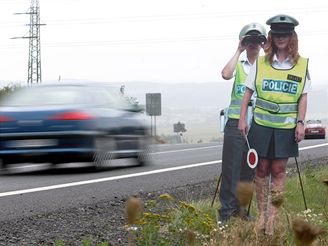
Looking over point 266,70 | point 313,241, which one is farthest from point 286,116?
point 313,241

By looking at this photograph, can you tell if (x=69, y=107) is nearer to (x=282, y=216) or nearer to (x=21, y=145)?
(x=21, y=145)

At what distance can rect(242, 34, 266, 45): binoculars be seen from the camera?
20.7ft

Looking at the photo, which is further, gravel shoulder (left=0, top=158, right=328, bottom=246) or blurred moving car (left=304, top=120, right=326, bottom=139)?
blurred moving car (left=304, top=120, right=326, bottom=139)

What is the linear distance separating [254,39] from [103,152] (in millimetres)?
8502

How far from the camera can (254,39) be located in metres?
6.34

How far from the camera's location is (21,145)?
14.3 metres

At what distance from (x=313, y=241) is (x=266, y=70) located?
3761mm

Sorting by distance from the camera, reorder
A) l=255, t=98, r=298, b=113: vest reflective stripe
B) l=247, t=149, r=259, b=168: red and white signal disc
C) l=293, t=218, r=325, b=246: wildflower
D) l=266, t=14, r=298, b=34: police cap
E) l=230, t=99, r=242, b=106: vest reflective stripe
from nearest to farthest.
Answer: l=293, t=218, r=325, b=246: wildflower, l=247, t=149, r=259, b=168: red and white signal disc, l=266, t=14, r=298, b=34: police cap, l=255, t=98, r=298, b=113: vest reflective stripe, l=230, t=99, r=242, b=106: vest reflective stripe

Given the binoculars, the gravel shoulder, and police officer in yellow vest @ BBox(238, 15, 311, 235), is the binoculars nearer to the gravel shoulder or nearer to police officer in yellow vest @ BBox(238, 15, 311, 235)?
police officer in yellow vest @ BBox(238, 15, 311, 235)

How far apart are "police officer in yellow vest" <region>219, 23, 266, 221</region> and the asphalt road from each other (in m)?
2.57

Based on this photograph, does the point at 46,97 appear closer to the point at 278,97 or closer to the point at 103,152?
the point at 103,152

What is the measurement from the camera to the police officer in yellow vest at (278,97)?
5.52 m

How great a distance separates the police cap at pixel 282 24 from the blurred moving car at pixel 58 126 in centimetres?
885

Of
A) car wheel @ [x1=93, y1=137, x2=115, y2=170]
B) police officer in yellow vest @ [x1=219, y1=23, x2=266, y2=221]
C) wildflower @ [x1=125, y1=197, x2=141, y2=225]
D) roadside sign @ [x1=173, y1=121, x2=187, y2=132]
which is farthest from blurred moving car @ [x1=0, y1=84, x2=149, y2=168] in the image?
roadside sign @ [x1=173, y1=121, x2=187, y2=132]
